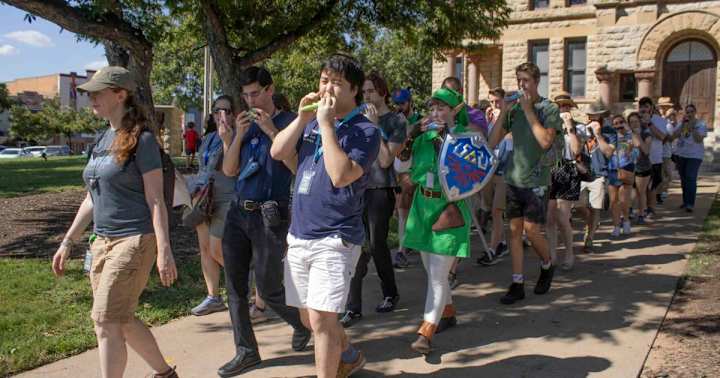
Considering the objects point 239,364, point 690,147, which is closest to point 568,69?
point 690,147

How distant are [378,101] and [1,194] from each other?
1086 centimetres

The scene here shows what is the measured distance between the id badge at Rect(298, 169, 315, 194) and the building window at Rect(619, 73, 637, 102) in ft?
67.6

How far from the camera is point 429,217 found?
4598 millimetres

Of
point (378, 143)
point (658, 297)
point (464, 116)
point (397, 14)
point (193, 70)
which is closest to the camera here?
point (378, 143)

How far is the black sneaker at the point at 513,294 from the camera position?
226 inches

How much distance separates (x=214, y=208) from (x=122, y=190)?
200 cm

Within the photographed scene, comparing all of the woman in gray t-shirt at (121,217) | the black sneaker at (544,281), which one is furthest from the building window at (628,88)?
the woman in gray t-shirt at (121,217)

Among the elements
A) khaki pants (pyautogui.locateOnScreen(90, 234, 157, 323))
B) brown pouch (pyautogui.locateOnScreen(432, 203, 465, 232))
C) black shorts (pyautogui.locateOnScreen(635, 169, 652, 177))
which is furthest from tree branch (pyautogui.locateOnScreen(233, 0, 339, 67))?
khaki pants (pyautogui.locateOnScreen(90, 234, 157, 323))

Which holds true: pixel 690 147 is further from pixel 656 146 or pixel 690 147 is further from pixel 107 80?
pixel 107 80

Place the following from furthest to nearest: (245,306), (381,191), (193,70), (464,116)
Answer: (193,70)
(381,191)
(464,116)
(245,306)

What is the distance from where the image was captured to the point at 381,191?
545 centimetres

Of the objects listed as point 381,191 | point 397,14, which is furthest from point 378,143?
point 397,14

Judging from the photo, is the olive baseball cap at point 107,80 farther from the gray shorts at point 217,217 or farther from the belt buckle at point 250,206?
the gray shorts at point 217,217

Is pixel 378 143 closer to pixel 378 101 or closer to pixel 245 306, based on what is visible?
pixel 245 306
